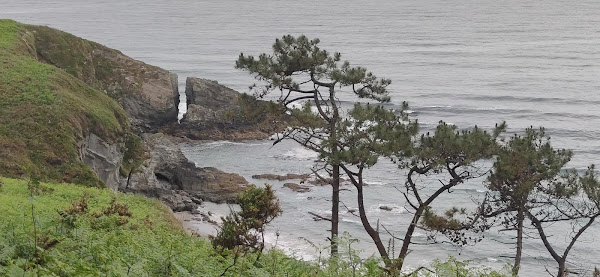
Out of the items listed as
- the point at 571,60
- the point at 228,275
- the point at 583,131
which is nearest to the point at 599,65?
the point at 571,60

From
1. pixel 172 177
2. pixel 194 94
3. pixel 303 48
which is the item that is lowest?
pixel 172 177

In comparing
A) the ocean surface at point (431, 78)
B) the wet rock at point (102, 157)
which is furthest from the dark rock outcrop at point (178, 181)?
the wet rock at point (102, 157)

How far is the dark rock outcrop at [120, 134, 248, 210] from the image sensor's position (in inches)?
1767

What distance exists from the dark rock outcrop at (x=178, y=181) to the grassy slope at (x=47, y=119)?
14.8 feet

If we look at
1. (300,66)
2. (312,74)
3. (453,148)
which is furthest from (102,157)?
(453,148)

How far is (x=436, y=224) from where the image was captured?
23.7 m

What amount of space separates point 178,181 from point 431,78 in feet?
192

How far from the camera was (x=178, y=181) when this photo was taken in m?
50.5

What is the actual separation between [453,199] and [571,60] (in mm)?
74001

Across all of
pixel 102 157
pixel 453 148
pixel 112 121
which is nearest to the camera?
pixel 453 148

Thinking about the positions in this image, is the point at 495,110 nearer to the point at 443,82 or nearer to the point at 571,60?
the point at 443,82

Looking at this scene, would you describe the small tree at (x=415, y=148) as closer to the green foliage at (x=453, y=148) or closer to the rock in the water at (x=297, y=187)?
the green foliage at (x=453, y=148)

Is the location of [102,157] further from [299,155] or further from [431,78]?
[431,78]

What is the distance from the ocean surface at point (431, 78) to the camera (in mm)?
42875
